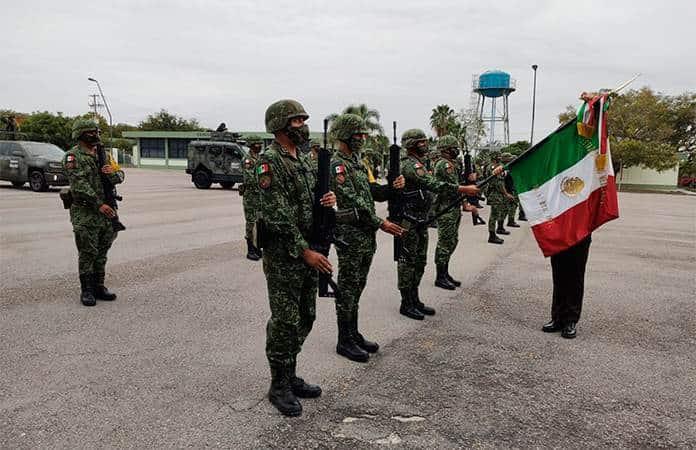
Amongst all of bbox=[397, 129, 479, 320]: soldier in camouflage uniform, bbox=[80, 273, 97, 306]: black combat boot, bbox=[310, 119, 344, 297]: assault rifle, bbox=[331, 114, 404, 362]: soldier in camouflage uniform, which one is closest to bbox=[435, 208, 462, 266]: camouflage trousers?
bbox=[397, 129, 479, 320]: soldier in camouflage uniform

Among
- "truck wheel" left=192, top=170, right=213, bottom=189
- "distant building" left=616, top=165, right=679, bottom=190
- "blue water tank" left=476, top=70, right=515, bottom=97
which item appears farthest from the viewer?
"blue water tank" left=476, top=70, right=515, bottom=97

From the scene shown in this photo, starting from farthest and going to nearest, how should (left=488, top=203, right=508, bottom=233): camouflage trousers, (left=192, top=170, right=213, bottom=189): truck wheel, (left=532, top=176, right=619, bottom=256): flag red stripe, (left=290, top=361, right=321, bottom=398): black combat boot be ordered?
1. (left=192, top=170, right=213, bottom=189): truck wheel
2. (left=488, top=203, right=508, bottom=233): camouflage trousers
3. (left=532, top=176, right=619, bottom=256): flag red stripe
4. (left=290, top=361, right=321, bottom=398): black combat boot

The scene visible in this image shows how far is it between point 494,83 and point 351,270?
47455 millimetres

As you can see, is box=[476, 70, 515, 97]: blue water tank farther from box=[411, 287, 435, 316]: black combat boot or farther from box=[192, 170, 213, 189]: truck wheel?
box=[411, 287, 435, 316]: black combat boot

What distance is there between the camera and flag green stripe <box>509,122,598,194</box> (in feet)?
16.1

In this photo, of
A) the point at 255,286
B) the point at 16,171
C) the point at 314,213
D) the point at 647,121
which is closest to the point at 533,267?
the point at 255,286

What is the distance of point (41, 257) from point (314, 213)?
6051mm

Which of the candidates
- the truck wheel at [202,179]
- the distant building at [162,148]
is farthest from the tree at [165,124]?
the truck wheel at [202,179]

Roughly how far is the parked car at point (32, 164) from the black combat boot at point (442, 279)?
1510 cm

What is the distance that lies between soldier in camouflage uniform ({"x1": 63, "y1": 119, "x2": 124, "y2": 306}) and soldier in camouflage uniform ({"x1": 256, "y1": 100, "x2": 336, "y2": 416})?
2.98 m

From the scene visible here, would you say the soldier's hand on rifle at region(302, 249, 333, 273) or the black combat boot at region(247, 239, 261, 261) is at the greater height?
the soldier's hand on rifle at region(302, 249, 333, 273)

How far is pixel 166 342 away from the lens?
4359 mm

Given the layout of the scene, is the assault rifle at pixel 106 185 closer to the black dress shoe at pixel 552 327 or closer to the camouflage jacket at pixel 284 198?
the camouflage jacket at pixel 284 198

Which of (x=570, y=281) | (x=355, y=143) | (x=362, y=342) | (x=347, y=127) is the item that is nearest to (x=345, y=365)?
(x=362, y=342)
